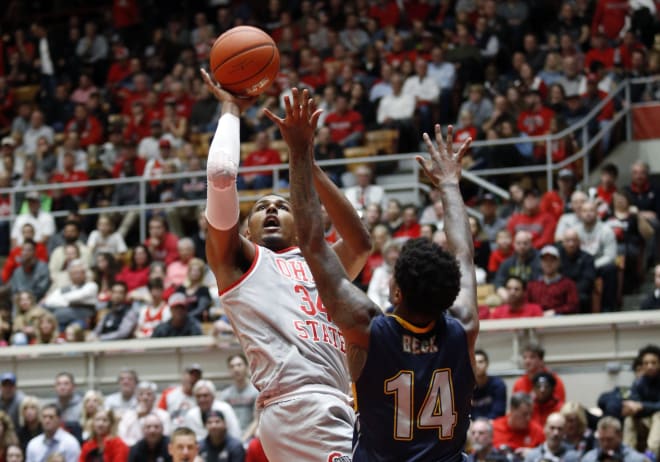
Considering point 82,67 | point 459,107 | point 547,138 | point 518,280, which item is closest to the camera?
point 518,280

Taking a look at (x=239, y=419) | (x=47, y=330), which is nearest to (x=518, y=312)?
(x=239, y=419)

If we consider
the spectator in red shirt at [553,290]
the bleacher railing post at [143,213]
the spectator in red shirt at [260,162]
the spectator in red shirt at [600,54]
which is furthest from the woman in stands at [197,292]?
the spectator in red shirt at [600,54]

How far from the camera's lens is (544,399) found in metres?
11.1

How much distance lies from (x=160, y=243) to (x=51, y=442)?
4304 mm

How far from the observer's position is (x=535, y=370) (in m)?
11.5

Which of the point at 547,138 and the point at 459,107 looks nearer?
the point at 547,138

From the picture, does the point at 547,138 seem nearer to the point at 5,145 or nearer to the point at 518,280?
the point at 518,280

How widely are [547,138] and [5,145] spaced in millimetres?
9070

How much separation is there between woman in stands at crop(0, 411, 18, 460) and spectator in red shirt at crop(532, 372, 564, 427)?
206 inches

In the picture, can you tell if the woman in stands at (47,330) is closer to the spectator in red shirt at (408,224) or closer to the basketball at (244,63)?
the spectator in red shirt at (408,224)

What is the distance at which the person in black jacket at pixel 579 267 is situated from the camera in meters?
12.5

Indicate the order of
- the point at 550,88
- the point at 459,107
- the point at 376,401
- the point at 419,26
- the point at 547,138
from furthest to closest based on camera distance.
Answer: the point at 419,26, the point at 459,107, the point at 550,88, the point at 547,138, the point at 376,401

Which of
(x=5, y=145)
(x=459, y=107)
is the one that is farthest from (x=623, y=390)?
(x=5, y=145)

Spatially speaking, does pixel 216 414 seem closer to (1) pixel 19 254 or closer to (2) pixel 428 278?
(1) pixel 19 254
